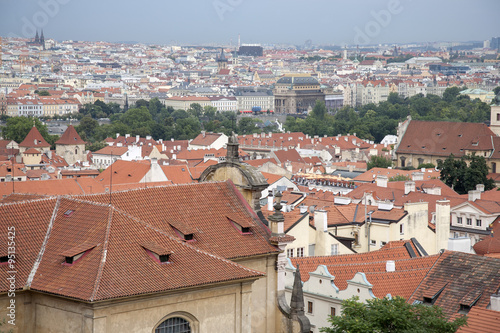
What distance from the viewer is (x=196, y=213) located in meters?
22.5

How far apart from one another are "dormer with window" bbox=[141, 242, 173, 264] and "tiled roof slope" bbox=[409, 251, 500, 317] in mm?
9002

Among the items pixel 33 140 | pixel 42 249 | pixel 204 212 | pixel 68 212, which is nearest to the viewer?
pixel 42 249

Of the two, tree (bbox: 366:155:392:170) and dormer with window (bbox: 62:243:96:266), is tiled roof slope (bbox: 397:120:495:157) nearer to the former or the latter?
tree (bbox: 366:155:392:170)

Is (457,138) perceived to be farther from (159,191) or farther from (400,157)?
(159,191)

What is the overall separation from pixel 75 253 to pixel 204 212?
421cm

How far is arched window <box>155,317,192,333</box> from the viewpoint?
66.1 feet

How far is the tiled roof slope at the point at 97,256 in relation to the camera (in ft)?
62.2

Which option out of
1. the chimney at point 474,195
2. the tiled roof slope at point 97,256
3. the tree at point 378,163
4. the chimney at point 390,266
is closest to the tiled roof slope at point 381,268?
the chimney at point 390,266

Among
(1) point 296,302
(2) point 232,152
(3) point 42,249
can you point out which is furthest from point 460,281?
(3) point 42,249

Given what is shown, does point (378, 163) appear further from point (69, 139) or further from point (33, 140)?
point (33, 140)

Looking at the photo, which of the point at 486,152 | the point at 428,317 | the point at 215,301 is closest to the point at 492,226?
the point at 428,317

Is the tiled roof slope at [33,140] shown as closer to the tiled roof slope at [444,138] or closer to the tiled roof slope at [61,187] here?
the tiled roof slope at [444,138]

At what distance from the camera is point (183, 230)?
71.2ft

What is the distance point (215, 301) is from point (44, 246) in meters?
3.66
